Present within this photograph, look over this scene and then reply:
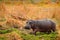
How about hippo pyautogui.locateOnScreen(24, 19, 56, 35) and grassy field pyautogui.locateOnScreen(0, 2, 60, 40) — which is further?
hippo pyautogui.locateOnScreen(24, 19, 56, 35)

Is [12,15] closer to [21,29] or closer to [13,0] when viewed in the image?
[21,29]

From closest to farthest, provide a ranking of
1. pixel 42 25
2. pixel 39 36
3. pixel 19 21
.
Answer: pixel 39 36, pixel 42 25, pixel 19 21

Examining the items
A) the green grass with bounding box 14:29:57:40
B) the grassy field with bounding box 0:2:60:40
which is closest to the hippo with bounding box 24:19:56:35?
the grassy field with bounding box 0:2:60:40

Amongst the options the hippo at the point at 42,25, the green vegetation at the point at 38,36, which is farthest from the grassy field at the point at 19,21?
the hippo at the point at 42,25

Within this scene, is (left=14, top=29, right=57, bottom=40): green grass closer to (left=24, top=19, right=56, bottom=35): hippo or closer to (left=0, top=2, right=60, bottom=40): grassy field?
(left=0, top=2, right=60, bottom=40): grassy field

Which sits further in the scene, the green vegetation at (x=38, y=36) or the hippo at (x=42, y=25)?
the hippo at (x=42, y=25)

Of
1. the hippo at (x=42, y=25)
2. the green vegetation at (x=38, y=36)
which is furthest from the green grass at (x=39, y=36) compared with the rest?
the hippo at (x=42, y=25)

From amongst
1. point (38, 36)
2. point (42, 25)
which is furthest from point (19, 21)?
point (38, 36)

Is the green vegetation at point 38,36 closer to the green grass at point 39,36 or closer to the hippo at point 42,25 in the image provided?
the green grass at point 39,36

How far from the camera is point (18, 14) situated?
40.6 feet

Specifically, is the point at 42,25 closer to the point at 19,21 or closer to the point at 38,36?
the point at 38,36

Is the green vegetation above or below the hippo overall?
below

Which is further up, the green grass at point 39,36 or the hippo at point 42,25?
the hippo at point 42,25

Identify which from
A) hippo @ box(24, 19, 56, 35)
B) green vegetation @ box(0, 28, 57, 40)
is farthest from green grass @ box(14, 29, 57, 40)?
hippo @ box(24, 19, 56, 35)
